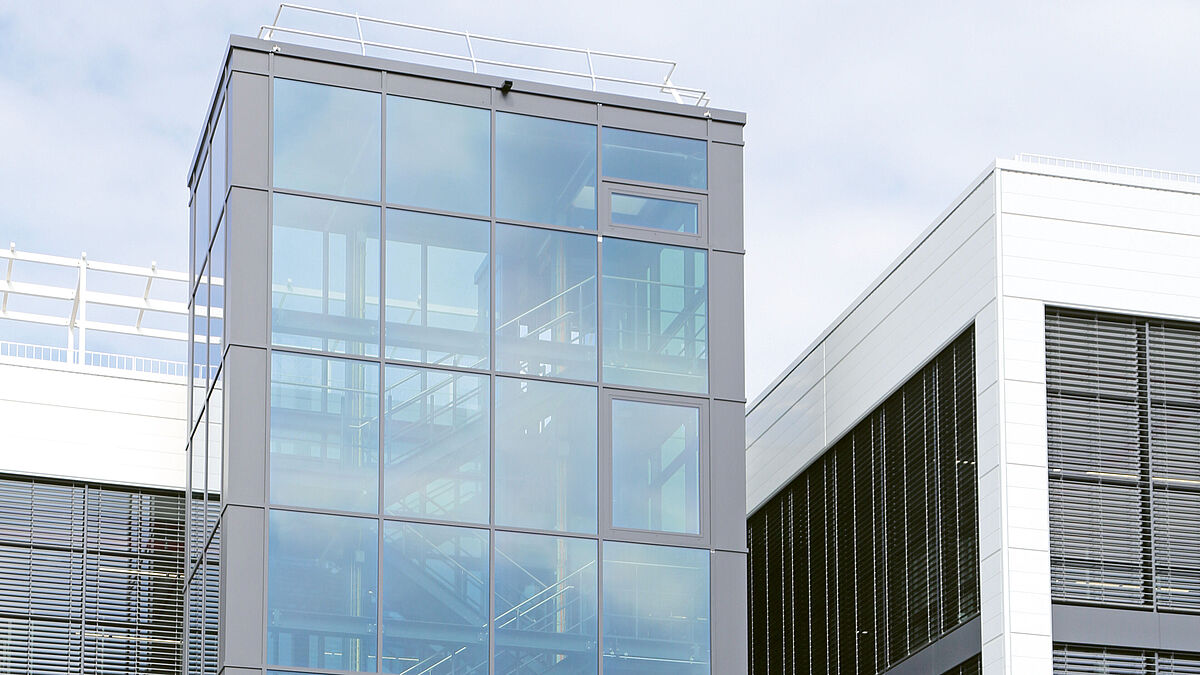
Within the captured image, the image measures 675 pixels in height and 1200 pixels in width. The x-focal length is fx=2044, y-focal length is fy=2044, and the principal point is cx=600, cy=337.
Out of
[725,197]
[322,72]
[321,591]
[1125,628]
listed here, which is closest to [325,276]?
[322,72]

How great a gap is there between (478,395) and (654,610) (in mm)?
3563

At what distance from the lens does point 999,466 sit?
88.8ft

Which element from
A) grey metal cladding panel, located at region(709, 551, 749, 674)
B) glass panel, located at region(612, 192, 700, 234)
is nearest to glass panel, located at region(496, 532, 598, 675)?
grey metal cladding panel, located at region(709, 551, 749, 674)

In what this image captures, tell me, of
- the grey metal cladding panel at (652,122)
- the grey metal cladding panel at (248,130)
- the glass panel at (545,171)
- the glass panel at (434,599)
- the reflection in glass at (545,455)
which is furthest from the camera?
the grey metal cladding panel at (652,122)

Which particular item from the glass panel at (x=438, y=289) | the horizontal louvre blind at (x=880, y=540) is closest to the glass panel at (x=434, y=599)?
the glass panel at (x=438, y=289)

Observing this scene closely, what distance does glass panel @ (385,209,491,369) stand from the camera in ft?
86.5

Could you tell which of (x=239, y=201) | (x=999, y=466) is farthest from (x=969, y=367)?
(x=239, y=201)

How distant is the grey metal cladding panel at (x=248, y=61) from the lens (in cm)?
2680

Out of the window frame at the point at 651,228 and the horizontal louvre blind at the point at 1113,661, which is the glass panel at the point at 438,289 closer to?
the window frame at the point at 651,228

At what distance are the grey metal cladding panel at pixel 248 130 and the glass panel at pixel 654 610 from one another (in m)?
6.66

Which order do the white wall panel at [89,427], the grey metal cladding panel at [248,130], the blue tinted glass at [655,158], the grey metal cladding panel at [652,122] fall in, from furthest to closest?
the white wall panel at [89,427] < the grey metal cladding panel at [652,122] < the blue tinted glass at [655,158] < the grey metal cladding panel at [248,130]

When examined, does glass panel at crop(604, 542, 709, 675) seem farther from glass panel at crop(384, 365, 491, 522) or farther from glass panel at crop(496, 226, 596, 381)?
glass panel at crop(496, 226, 596, 381)

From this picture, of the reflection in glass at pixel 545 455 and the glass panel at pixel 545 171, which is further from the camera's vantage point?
the glass panel at pixel 545 171

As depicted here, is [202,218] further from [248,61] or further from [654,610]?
[654,610]
